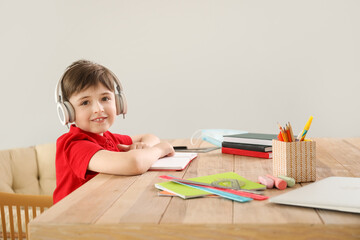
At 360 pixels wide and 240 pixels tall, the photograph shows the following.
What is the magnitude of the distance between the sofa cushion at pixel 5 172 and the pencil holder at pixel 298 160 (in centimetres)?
160

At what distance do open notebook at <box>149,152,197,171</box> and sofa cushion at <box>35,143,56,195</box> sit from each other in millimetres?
1180

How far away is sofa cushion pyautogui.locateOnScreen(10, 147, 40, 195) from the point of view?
2182mm

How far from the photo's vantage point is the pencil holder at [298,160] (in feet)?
3.29

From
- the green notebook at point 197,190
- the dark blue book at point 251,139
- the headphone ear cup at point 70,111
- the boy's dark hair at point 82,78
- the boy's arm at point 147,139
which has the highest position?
the boy's dark hair at point 82,78

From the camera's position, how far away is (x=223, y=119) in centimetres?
292

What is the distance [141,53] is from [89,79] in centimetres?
161

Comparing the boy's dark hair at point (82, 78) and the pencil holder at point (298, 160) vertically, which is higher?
the boy's dark hair at point (82, 78)

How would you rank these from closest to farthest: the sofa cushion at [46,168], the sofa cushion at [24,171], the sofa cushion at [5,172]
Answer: the sofa cushion at [5,172] < the sofa cushion at [24,171] < the sofa cushion at [46,168]

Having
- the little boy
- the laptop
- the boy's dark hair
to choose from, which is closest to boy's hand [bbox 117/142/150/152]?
the little boy

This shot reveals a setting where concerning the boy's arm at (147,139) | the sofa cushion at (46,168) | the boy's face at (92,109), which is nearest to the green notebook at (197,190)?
the boy's face at (92,109)

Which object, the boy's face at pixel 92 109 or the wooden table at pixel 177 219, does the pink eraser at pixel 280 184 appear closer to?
the wooden table at pixel 177 219

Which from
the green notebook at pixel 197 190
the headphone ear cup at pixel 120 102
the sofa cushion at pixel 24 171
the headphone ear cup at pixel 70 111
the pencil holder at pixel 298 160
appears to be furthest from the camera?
the sofa cushion at pixel 24 171

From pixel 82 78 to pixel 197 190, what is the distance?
673mm

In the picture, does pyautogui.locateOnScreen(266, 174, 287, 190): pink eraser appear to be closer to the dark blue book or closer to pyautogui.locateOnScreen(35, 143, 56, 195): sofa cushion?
the dark blue book
